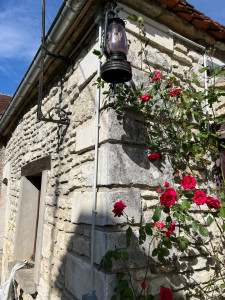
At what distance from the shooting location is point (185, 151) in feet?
6.73

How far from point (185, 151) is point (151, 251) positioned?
0.87 m

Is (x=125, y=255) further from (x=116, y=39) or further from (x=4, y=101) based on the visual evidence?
(x=4, y=101)

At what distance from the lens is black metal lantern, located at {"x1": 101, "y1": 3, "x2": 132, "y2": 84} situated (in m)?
1.61

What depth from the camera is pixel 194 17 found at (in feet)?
7.59

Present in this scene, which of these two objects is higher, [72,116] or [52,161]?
[72,116]

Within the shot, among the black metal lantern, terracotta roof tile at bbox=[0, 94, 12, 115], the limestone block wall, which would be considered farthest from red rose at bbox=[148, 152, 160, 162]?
terracotta roof tile at bbox=[0, 94, 12, 115]

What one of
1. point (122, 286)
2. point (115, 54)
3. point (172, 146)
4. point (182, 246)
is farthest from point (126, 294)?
point (115, 54)

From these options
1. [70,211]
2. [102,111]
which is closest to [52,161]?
[70,211]

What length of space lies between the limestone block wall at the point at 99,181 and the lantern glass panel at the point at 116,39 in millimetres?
333

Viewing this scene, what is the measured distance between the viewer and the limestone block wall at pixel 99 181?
1690 mm

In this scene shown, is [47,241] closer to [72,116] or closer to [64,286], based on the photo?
[64,286]

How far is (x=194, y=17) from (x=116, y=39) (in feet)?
3.74

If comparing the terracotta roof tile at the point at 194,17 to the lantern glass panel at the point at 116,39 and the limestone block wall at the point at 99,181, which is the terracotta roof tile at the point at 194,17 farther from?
the lantern glass panel at the point at 116,39

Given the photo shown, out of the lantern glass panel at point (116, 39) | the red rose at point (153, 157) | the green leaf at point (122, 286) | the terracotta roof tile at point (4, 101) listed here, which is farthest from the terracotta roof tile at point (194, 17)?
the terracotta roof tile at point (4, 101)
